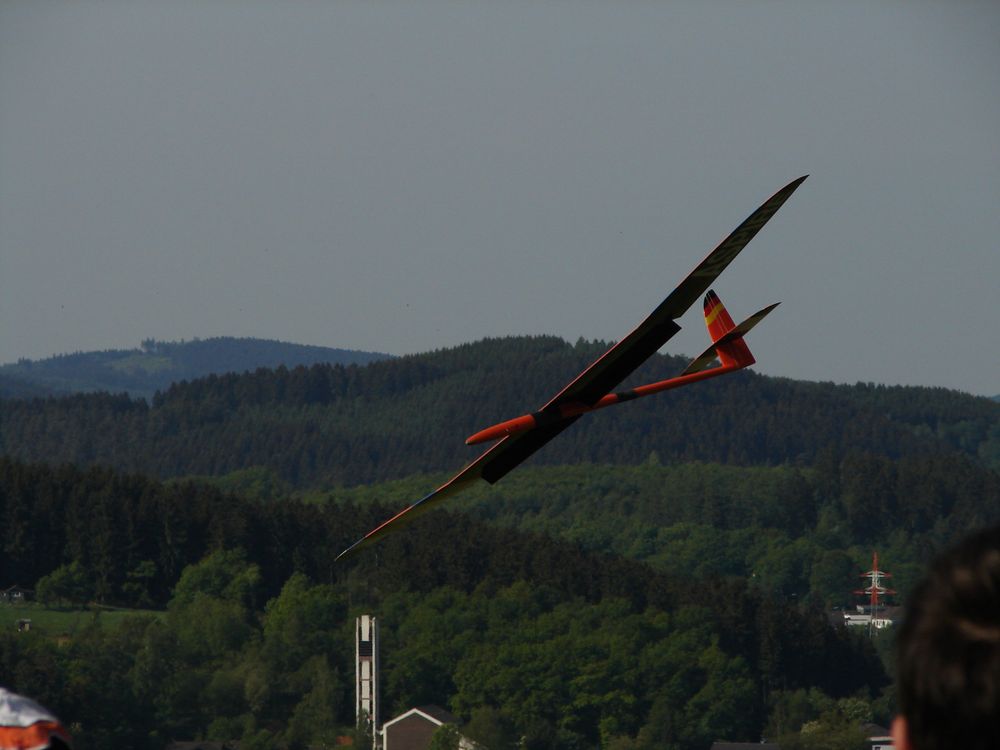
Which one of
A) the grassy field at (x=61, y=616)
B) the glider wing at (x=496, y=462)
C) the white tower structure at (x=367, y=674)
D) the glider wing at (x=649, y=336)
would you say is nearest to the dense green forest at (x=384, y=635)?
the grassy field at (x=61, y=616)

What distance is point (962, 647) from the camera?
2.80m

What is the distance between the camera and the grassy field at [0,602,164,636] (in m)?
144

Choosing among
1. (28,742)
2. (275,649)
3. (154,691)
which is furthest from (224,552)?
(28,742)

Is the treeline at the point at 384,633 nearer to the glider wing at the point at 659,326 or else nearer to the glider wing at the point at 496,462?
the glider wing at the point at 496,462

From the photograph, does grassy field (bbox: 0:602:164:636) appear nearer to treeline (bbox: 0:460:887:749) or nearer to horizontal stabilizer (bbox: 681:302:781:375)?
treeline (bbox: 0:460:887:749)

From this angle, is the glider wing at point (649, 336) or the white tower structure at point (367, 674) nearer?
the glider wing at point (649, 336)

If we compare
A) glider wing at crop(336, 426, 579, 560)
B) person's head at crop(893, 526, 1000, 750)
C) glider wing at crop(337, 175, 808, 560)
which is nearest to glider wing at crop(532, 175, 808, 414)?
glider wing at crop(337, 175, 808, 560)

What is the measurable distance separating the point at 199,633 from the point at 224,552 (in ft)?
80.9

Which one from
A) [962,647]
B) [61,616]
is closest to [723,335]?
[962,647]

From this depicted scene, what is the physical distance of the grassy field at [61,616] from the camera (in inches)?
5650

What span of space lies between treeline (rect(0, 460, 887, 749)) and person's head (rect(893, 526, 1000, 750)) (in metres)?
115

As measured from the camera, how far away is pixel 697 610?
156 meters

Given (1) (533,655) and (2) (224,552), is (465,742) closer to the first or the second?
(1) (533,655)

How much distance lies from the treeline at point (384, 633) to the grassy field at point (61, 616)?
3.34 metres
